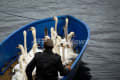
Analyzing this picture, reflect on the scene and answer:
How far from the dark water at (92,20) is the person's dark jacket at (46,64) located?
2814 mm

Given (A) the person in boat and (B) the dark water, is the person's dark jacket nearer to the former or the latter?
(A) the person in boat

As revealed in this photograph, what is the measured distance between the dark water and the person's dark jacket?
2814 millimetres

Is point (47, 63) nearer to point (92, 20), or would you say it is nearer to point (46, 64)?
point (46, 64)

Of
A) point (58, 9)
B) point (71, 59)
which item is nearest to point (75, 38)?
point (71, 59)

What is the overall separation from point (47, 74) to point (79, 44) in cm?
287

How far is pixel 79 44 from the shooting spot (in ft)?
19.8

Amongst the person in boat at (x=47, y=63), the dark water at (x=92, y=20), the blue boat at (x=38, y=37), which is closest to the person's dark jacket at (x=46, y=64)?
the person in boat at (x=47, y=63)

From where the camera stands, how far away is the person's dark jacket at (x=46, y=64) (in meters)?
3.23

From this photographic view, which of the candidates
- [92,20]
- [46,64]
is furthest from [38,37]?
[92,20]

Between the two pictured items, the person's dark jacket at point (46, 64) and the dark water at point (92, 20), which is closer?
the person's dark jacket at point (46, 64)

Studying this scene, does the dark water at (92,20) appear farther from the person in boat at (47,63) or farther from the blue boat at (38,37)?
the person in boat at (47,63)

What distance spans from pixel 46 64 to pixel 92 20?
8.24 metres

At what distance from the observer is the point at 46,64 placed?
3258 millimetres

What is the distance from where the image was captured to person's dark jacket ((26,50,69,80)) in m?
3.23
